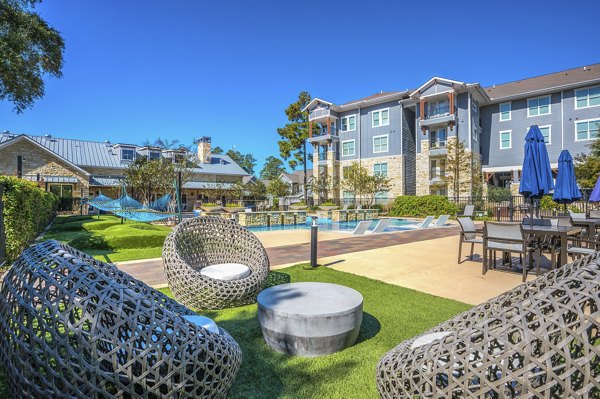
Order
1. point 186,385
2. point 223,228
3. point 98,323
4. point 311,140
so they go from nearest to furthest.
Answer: point 98,323 < point 186,385 < point 223,228 < point 311,140

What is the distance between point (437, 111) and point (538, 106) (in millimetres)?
7565

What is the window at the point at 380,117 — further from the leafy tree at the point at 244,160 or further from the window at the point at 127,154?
the leafy tree at the point at 244,160

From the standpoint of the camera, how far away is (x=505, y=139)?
26.8m

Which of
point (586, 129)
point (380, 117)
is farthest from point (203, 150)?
point (586, 129)

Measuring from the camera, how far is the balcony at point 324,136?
1259 inches

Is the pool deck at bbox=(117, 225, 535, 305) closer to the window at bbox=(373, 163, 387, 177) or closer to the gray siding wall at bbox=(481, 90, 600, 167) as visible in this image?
the window at bbox=(373, 163, 387, 177)

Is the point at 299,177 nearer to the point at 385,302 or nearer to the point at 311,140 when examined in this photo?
the point at 311,140

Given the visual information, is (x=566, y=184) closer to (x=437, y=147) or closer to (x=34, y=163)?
(x=437, y=147)

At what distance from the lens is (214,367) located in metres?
1.80

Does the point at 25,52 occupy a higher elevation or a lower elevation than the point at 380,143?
lower

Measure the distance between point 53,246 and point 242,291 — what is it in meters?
2.21

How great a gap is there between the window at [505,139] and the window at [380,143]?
31.6 ft

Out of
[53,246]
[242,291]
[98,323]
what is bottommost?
[242,291]

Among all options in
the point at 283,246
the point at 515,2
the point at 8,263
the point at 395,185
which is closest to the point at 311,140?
the point at 395,185
